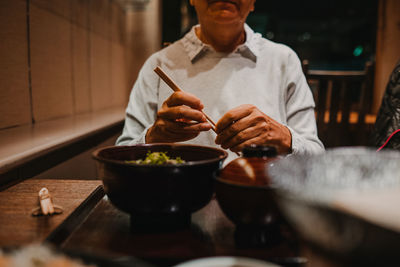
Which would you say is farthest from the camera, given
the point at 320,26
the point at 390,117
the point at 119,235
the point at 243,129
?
the point at 320,26

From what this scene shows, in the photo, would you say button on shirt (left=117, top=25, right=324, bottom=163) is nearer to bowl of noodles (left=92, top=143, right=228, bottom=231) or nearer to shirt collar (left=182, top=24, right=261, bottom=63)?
shirt collar (left=182, top=24, right=261, bottom=63)

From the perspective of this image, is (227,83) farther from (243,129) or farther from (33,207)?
(33,207)

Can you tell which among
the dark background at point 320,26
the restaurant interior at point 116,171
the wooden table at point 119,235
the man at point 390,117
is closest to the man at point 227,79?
the restaurant interior at point 116,171

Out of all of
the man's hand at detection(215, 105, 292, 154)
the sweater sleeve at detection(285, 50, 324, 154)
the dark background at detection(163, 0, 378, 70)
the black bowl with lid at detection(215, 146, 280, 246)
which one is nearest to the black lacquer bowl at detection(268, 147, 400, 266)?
the black bowl with lid at detection(215, 146, 280, 246)

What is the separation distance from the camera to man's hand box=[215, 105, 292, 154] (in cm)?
108

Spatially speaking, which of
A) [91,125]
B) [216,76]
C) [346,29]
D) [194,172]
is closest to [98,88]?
[91,125]

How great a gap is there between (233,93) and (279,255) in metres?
1.08

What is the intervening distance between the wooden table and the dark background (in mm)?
5215

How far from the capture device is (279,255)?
63cm

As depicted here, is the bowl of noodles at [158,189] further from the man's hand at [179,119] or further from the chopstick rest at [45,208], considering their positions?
the man's hand at [179,119]

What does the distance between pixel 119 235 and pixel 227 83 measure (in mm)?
1068

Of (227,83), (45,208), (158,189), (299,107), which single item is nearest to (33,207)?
(45,208)

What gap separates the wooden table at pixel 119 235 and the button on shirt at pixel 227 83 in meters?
0.77

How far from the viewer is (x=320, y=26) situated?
7.23 meters
